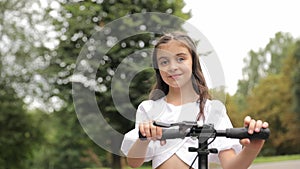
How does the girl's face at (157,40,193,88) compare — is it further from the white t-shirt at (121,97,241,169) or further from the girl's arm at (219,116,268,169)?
the girl's arm at (219,116,268,169)

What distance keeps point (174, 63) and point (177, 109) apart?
210mm

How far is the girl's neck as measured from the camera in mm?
1797

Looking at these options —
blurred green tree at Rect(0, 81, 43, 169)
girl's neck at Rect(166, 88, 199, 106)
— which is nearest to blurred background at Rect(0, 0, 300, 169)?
blurred green tree at Rect(0, 81, 43, 169)

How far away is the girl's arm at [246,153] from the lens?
1359 mm

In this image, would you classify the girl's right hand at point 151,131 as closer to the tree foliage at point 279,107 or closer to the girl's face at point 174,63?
the girl's face at point 174,63

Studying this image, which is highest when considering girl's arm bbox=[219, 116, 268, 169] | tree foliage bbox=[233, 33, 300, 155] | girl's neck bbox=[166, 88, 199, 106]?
girl's neck bbox=[166, 88, 199, 106]

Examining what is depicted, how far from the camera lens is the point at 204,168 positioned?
1444 mm

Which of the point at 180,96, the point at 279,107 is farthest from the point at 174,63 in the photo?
the point at 279,107

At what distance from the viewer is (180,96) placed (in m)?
1.83

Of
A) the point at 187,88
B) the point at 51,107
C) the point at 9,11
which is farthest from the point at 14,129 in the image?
the point at 187,88

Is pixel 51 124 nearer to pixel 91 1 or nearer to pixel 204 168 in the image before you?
pixel 91 1

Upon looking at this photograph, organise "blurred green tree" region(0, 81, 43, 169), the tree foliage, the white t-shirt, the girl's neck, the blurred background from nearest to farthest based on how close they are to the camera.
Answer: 1. the white t-shirt
2. the girl's neck
3. the blurred background
4. "blurred green tree" region(0, 81, 43, 169)
5. the tree foliage

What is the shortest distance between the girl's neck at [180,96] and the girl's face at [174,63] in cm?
7

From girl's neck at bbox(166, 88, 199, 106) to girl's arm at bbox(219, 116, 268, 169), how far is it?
8.0 inches
